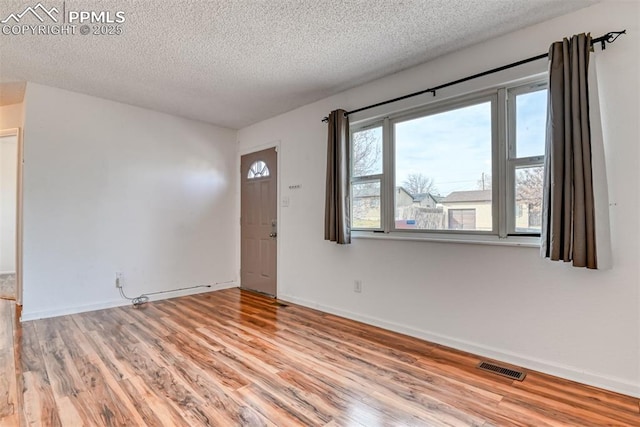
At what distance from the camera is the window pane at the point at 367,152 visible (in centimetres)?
346

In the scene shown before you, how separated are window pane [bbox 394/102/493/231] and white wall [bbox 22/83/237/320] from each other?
3.02 metres

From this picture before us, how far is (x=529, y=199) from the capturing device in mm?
2469

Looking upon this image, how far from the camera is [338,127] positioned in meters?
3.61

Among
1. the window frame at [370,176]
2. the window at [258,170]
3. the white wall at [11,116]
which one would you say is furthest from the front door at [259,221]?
the white wall at [11,116]

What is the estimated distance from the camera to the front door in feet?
15.2

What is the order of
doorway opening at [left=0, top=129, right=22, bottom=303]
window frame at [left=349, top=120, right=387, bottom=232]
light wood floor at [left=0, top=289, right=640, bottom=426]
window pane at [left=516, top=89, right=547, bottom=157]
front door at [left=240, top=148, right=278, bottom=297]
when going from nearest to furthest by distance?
1. light wood floor at [left=0, top=289, right=640, bottom=426]
2. window pane at [left=516, top=89, right=547, bottom=157]
3. window frame at [left=349, top=120, right=387, bottom=232]
4. front door at [left=240, top=148, right=278, bottom=297]
5. doorway opening at [left=0, top=129, right=22, bottom=303]

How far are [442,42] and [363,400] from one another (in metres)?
2.76

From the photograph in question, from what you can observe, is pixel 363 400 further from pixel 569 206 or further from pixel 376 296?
pixel 569 206

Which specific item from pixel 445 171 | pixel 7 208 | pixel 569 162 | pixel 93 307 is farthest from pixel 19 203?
pixel 569 162

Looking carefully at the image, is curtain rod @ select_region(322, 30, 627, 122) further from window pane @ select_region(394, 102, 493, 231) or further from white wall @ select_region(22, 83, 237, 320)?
white wall @ select_region(22, 83, 237, 320)

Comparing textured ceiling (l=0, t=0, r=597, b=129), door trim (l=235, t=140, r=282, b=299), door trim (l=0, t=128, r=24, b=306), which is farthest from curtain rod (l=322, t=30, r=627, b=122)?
door trim (l=0, t=128, r=24, b=306)

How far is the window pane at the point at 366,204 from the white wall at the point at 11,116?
4263 millimetres

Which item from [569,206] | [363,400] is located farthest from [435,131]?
[363,400]

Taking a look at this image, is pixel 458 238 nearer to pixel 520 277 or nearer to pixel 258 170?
pixel 520 277
